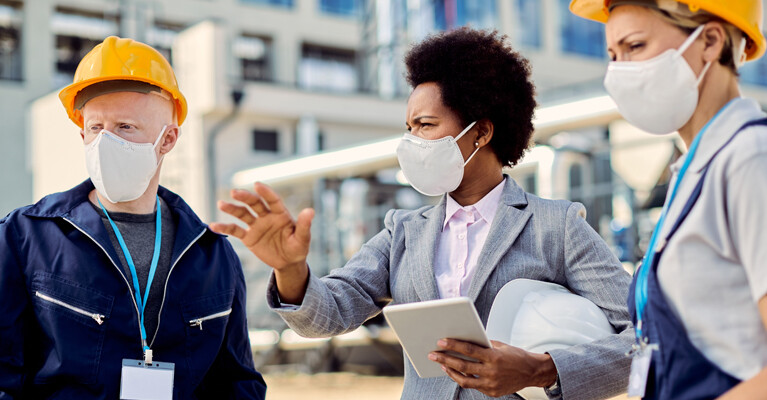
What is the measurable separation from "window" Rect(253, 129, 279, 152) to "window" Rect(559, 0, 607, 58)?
14.9m

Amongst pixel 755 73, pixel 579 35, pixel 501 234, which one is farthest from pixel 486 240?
pixel 755 73

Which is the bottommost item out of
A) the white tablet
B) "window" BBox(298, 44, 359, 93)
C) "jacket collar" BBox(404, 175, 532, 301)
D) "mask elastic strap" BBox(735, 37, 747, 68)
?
the white tablet

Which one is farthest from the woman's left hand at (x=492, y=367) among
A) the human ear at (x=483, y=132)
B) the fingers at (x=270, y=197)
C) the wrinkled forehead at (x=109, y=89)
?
the wrinkled forehead at (x=109, y=89)

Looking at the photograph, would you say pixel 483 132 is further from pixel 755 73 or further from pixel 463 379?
pixel 755 73

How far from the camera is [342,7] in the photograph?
27.6 metres

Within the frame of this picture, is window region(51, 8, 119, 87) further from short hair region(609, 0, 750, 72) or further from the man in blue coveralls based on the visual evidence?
short hair region(609, 0, 750, 72)

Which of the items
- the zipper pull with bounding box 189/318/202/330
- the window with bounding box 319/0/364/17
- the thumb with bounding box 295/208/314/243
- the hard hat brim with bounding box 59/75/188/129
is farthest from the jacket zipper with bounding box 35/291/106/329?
the window with bounding box 319/0/364/17

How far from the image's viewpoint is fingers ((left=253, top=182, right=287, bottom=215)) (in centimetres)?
208

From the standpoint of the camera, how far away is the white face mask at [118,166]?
111 inches

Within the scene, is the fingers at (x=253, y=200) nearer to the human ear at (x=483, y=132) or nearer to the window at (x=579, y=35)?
the human ear at (x=483, y=132)

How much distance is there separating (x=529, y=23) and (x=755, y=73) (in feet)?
30.3

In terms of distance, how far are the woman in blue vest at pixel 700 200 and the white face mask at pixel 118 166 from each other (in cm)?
153

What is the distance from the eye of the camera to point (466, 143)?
9.28 feet

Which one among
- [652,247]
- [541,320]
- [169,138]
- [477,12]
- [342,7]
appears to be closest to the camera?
[652,247]
